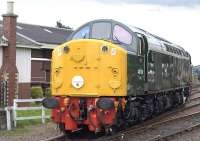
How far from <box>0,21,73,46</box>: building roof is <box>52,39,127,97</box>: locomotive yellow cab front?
17417mm

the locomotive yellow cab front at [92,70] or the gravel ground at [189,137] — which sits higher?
the locomotive yellow cab front at [92,70]

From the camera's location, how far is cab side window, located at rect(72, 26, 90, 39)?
1511 centimetres

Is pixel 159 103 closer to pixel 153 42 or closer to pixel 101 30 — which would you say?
pixel 153 42

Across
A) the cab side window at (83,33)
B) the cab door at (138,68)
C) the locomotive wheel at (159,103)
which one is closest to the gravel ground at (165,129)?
the locomotive wheel at (159,103)

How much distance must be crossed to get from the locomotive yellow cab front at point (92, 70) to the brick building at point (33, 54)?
39.4ft

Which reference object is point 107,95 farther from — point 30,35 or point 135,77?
point 30,35

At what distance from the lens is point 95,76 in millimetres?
13820

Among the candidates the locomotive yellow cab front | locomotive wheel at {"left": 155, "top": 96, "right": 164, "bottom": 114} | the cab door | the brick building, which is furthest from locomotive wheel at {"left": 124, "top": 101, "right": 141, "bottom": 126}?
the brick building

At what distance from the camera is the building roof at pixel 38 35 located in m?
33.8

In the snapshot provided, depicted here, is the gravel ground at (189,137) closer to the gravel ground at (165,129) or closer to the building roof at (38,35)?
the gravel ground at (165,129)

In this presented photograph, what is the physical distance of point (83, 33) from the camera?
1523 centimetres

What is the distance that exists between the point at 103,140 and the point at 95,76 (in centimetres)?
159

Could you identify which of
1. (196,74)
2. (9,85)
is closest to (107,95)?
(9,85)

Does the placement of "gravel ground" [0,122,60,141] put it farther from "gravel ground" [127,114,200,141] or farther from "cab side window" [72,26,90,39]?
"cab side window" [72,26,90,39]
